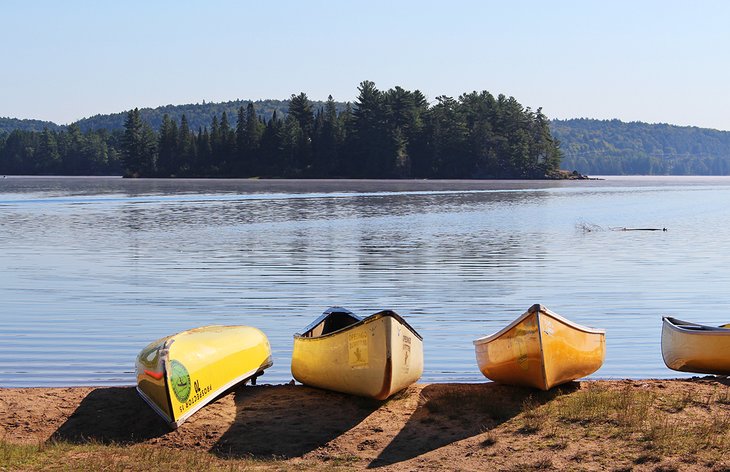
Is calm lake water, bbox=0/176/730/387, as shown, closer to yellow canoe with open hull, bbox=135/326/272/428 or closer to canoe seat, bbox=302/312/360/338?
canoe seat, bbox=302/312/360/338

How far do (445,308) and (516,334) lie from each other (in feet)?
36.8

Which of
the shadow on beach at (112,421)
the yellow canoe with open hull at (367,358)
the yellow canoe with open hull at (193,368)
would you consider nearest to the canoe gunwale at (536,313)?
the yellow canoe with open hull at (367,358)

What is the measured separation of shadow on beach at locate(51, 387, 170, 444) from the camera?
511 inches

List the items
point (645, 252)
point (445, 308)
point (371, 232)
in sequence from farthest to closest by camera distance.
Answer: point (371, 232), point (645, 252), point (445, 308)

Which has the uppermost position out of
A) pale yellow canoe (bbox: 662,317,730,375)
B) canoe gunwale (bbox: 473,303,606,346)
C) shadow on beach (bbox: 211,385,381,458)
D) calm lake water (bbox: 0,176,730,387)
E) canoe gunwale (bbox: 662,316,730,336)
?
canoe gunwale (bbox: 473,303,606,346)

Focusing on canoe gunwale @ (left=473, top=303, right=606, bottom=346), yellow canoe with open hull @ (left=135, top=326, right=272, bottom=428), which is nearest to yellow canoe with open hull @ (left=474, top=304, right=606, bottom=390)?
canoe gunwale @ (left=473, top=303, right=606, bottom=346)

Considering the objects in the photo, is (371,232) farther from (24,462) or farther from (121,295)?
(24,462)

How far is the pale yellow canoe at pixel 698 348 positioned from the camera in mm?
16422

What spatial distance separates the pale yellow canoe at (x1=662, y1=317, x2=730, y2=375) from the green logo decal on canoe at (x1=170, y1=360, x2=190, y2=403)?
827 centimetres

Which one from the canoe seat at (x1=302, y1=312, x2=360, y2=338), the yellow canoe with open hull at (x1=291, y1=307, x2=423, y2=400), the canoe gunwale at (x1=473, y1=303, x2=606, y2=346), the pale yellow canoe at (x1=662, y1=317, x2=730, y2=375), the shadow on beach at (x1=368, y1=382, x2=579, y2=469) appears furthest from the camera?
the canoe seat at (x1=302, y1=312, x2=360, y2=338)

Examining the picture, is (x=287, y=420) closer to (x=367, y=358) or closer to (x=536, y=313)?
(x=367, y=358)

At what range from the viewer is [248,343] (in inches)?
636

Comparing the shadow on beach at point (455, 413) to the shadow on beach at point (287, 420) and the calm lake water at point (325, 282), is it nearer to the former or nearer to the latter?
the shadow on beach at point (287, 420)

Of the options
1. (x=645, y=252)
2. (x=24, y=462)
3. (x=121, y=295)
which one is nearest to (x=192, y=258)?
(x=121, y=295)
